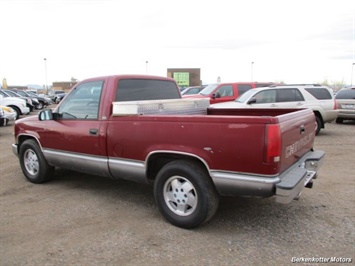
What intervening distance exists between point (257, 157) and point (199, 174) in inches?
28.2

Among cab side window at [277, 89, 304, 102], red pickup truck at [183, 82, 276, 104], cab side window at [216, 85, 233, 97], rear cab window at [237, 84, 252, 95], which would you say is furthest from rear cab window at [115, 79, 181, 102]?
rear cab window at [237, 84, 252, 95]

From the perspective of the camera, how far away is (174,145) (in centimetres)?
377

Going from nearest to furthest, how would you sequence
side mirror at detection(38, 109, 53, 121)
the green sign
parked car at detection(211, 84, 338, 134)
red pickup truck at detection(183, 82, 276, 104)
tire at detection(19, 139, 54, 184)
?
side mirror at detection(38, 109, 53, 121)
tire at detection(19, 139, 54, 184)
parked car at detection(211, 84, 338, 134)
red pickup truck at detection(183, 82, 276, 104)
the green sign

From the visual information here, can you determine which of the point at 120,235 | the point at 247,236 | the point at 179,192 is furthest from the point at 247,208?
the point at 120,235

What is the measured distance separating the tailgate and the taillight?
114mm

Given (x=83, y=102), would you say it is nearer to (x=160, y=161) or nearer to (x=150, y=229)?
(x=160, y=161)

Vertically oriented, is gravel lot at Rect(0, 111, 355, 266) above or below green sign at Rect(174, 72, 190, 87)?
below

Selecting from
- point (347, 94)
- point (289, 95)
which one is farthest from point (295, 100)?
point (347, 94)

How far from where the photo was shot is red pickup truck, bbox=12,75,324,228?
331 centimetres

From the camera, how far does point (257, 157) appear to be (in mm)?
3268

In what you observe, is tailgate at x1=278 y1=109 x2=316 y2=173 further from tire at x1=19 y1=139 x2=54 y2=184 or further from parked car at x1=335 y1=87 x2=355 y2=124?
parked car at x1=335 y1=87 x2=355 y2=124

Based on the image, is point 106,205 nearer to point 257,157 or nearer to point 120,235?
point 120,235

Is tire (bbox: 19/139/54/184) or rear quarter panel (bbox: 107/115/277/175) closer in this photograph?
rear quarter panel (bbox: 107/115/277/175)

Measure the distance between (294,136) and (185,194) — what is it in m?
1.40
